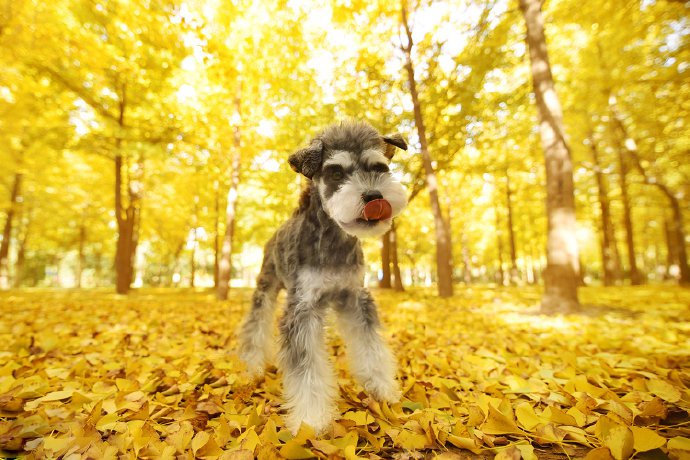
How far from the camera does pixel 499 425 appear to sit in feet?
7.16

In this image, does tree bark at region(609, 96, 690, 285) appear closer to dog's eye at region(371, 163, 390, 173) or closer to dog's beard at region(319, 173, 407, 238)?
dog's eye at region(371, 163, 390, 173)

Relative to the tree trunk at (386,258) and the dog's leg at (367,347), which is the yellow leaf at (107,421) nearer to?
the dog's leg at (367,347)

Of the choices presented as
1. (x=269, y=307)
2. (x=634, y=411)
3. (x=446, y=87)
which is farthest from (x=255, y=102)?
(x=634, y=411)

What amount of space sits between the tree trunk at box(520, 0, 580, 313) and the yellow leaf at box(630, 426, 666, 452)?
5.74 meters

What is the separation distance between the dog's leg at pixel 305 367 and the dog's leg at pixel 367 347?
15.4 inches

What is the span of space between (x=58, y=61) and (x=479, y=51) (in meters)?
12.8

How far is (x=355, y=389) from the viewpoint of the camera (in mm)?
3070

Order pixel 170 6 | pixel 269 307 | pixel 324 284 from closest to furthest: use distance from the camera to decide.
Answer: pixel 324 284
pixel 269 307
pixel 170 6

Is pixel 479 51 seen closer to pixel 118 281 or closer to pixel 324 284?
pixel 324 284

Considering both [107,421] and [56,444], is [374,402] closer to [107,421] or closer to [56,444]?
[107,421]

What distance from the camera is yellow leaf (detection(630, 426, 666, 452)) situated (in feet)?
5.87

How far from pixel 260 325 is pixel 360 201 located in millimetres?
2164

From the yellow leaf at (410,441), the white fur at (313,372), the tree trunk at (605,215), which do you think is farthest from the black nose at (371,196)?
the tree trunk at (605,215)

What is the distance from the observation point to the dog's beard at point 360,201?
238 centimetres
